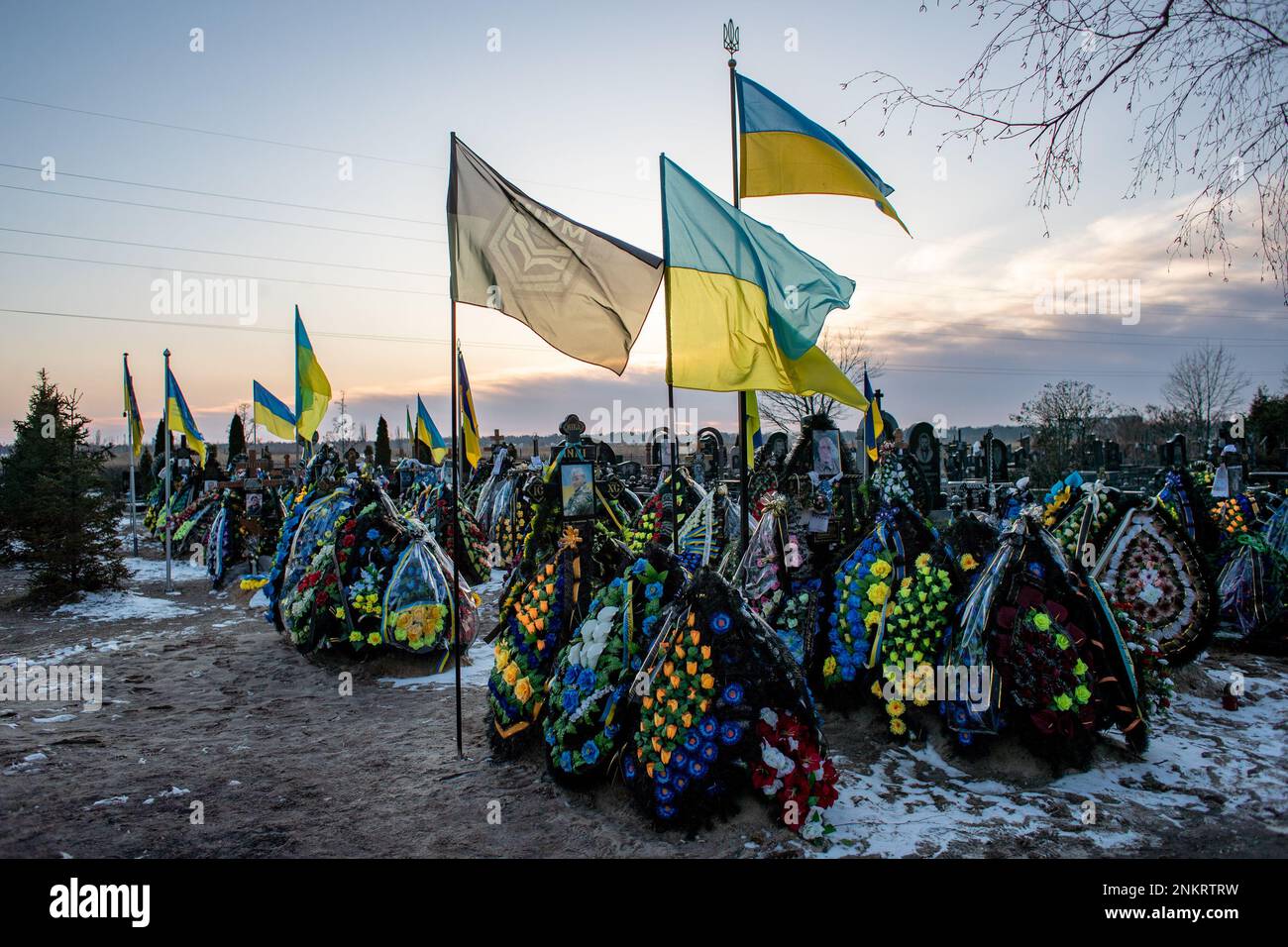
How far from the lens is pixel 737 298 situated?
5363 millimetres

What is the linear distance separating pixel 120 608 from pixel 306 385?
5621 millimetres

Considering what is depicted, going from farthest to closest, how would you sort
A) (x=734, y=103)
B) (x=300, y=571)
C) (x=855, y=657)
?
1. (x=300, y=571)
2. (x=855, y=657)
3. (x=734, y=103)

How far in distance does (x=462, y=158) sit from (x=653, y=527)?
524cm

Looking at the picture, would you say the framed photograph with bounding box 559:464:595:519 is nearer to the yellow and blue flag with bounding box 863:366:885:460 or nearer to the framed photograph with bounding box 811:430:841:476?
the framed photograph with bounding box 811:430:841:476

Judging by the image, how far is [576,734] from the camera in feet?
16.6

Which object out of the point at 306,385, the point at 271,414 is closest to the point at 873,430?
the point at 306,385

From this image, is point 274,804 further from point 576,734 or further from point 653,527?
point 653,527

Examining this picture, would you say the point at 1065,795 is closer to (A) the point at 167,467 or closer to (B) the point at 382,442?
(A) the point at 167,467

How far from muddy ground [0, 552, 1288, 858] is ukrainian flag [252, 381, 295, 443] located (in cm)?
843

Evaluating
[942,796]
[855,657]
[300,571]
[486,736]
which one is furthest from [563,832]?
[300,571]

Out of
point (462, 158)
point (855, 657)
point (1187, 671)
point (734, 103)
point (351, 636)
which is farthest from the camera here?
point (351, 636)

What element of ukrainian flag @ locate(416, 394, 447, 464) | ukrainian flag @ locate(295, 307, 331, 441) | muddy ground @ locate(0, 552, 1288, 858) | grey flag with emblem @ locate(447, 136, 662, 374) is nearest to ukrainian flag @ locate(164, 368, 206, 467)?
ukrainian flag @ locate(295, 307, 331, 441)

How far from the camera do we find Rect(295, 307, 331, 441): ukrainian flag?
11352 mm

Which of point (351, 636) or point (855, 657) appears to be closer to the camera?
point (855, 657)
